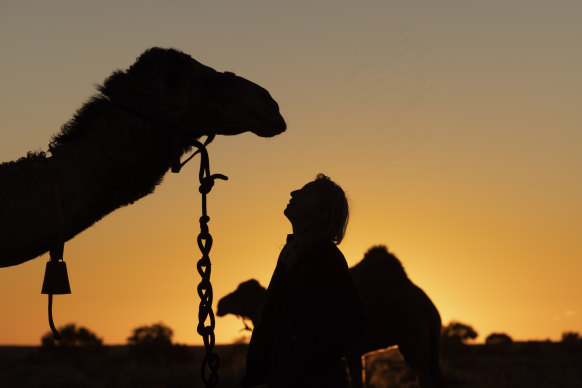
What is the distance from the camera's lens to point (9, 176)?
4.07 m

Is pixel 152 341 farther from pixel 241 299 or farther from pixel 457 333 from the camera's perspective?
pixel 241 299

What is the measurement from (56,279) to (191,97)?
1.09m

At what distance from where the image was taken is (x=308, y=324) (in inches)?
177

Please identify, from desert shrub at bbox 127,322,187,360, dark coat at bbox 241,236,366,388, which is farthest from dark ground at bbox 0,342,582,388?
dark coat at bbox 241,236,366,388

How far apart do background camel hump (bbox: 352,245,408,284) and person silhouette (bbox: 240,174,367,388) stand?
966 cm

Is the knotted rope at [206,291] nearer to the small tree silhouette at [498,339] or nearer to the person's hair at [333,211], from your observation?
the person's hair at [333,211]

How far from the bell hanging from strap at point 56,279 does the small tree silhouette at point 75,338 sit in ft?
123

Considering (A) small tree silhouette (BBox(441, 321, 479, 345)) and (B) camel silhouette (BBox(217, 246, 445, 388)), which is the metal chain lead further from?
(A) small tree silhouette (BBox(441, 321, 479, 345))

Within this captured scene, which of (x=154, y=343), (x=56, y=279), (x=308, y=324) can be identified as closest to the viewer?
(x=56, y=279)

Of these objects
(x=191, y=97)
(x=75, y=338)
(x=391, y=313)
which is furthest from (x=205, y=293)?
(x=75, y=338)

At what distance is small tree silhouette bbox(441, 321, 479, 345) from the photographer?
4628 cm

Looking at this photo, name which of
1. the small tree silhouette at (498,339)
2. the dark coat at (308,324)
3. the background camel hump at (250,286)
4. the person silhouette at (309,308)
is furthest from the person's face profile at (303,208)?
the small tree silhouette at (498,339)

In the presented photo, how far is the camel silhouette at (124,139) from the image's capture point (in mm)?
4016

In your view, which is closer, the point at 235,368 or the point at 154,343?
the point at 235,368
